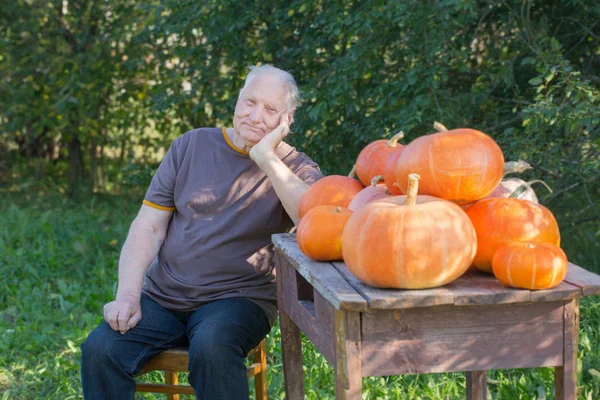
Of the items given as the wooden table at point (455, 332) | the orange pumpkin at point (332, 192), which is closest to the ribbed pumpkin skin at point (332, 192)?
the orange pumpkin at point (332, 192)

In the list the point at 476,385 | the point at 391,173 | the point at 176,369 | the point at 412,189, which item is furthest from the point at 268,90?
the point at 476,385

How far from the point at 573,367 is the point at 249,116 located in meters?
1.41

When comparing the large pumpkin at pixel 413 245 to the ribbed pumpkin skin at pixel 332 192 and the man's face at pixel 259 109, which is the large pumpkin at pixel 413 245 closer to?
the ribbed pumpkin skin at pixel 332 192

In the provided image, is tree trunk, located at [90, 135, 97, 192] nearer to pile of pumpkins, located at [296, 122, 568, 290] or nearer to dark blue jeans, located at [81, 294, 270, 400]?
dark blue jeans, located at [81, 294, 270, 400]

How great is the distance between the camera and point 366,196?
2.06 m

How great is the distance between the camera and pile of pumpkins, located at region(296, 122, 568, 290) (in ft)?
5.48

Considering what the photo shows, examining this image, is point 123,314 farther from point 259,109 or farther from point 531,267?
point 531,267

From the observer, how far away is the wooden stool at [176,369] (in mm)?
2461

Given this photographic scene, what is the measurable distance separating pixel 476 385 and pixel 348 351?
39.8 inches

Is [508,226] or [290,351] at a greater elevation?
[508,226]

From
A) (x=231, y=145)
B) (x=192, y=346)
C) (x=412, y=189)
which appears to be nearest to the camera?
(x=412, y=189)

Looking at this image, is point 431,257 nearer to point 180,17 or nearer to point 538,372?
point 538,372

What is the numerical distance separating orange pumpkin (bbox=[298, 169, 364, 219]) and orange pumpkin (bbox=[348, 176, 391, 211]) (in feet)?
0.25

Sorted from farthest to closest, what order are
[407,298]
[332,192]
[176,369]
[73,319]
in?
1. [73,319]
2. [176,369]
3. [332,192]
4. [407,298]
